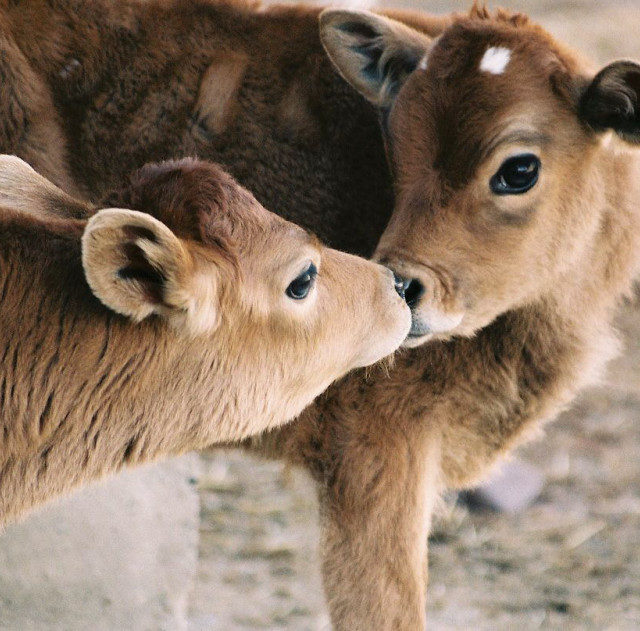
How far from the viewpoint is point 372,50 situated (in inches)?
188

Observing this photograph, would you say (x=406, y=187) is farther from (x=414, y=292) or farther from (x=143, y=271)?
(x=143, y=271)

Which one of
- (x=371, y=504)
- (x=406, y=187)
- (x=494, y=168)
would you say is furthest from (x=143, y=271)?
(x=371, y=504)

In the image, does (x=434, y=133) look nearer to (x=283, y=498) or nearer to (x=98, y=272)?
(x=98, y=272)

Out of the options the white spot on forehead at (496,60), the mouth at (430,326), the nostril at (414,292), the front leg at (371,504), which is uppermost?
the white spot on forehead at (496,60)

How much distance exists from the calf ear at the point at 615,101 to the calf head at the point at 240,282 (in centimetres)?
111

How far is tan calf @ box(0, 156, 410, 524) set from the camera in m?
3.20

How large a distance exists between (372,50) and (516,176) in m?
0.94

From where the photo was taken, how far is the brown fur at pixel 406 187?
4316 mm

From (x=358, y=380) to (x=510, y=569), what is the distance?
7.76ft

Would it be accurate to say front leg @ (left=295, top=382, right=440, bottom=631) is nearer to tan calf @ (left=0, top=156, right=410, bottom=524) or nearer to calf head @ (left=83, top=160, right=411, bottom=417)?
calf head @ (left=83, top=160, right=411, bottom=417)

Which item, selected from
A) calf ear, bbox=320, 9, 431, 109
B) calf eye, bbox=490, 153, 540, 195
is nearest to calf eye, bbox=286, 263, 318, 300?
calf eye, bbox=490, 153, 540, 195

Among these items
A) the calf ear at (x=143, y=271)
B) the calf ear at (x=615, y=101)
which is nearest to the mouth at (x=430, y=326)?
the calf ear at (x=615, y=101)

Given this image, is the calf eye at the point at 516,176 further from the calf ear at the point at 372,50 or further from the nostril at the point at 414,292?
the calf ear at the point at 372,50

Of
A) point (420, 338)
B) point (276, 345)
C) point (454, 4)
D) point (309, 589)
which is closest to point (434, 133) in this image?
point (420, 338)
